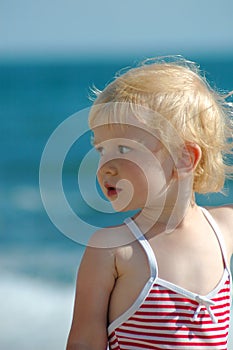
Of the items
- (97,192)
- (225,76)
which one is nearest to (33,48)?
(225,76)

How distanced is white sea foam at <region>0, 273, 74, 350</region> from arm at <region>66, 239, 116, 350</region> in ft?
6.12

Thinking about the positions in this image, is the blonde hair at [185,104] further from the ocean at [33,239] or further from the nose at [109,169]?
the ocean at [33,239]

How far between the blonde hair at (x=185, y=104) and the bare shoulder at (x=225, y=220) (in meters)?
0.05

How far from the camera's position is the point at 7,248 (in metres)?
5.46

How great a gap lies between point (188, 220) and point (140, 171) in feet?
0.48

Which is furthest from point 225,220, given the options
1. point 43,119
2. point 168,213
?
point 43,119

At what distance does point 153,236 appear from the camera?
1536mm

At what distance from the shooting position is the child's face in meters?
1.52

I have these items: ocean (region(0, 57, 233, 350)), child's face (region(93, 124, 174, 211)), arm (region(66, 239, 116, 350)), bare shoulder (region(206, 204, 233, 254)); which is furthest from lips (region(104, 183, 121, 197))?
ocean (region(0, 57, 233, 350))

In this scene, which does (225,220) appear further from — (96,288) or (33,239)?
(33,239)

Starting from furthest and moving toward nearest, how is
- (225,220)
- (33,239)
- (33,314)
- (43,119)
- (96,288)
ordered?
(43,119) → (33,239) → (33,314) → (225,220) → (96,288)

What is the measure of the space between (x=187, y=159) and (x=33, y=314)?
7.70 ft

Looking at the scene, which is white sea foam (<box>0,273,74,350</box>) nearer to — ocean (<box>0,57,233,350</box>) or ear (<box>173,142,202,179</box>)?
ocean (<box>0,57,233,350</box>)

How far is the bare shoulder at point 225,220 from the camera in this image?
1.64 meters
